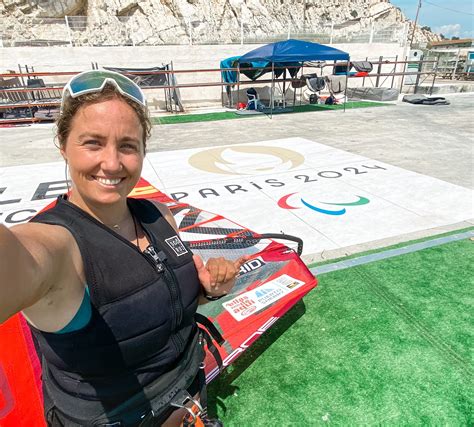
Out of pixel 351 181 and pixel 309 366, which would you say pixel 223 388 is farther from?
pixel 351 181

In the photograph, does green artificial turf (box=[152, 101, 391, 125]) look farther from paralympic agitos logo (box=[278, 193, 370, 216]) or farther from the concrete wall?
paralympic agitos logo (box=[278, 193, 370, 216])

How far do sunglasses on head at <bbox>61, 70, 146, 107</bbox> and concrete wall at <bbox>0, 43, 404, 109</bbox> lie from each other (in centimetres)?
1764

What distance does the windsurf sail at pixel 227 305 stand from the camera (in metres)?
1.72

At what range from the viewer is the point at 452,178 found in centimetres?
645

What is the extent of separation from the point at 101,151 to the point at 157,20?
3921 centimetres

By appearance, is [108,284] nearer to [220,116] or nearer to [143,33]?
[220,116]

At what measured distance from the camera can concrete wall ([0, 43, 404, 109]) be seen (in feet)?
54.0

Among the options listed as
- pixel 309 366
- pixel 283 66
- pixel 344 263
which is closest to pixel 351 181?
pixel 344 263

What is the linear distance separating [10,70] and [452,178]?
764 inches

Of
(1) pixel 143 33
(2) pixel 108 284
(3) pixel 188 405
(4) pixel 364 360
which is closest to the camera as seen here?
(2) pixel 108 284

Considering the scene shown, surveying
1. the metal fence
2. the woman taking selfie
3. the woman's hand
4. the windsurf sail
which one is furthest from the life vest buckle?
the metal fence

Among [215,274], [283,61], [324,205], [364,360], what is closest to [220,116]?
[283,61]

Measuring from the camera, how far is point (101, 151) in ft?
3.86

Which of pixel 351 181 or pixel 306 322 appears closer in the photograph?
pixel 306 322
